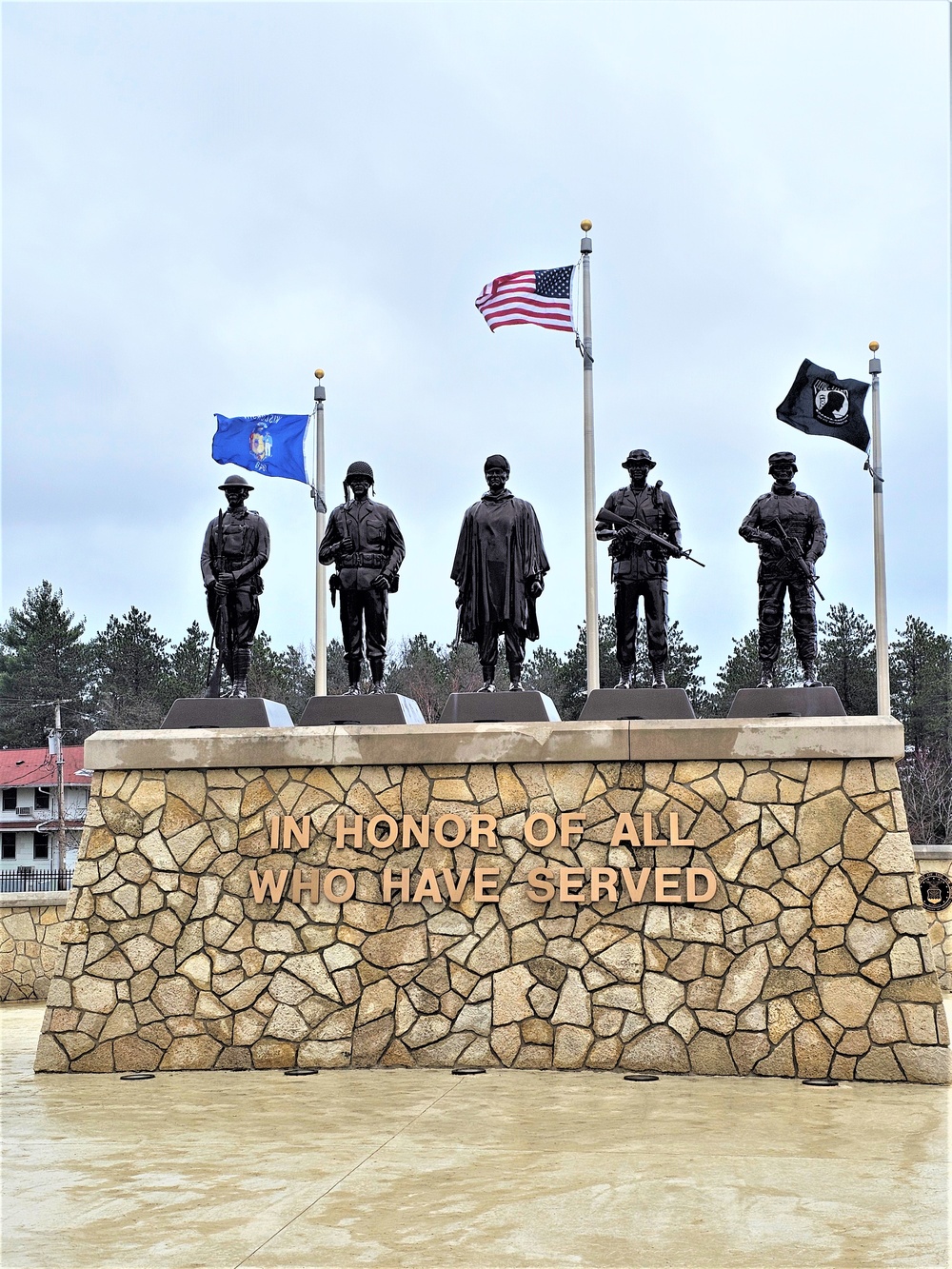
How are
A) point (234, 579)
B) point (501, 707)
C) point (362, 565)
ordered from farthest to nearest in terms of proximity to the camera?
point (234, 579) → point (362, 565) → point (501, 707)

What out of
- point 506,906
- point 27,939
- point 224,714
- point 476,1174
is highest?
point 224,714

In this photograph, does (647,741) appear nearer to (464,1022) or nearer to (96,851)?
(464,1022)

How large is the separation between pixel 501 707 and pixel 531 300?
18.2ft

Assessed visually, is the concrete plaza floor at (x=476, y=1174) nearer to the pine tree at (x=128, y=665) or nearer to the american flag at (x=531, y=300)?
the american flag at (x=531, y=300)

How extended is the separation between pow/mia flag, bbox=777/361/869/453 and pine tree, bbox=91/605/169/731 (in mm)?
29576

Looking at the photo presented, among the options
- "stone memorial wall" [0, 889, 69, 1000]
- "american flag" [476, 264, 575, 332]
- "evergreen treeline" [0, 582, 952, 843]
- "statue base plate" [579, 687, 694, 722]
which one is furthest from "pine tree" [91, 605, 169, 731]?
"statue base plate" [579, 687, 694, 722]

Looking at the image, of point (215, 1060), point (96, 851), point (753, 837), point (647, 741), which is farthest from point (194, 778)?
point (753, 837)

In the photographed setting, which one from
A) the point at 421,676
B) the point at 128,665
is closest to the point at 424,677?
the point at 421,676

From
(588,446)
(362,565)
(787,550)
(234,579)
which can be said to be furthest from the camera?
(588,446)

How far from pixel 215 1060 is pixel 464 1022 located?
1863 mm

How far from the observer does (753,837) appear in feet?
30.5

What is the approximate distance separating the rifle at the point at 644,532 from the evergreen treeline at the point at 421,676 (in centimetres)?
1947

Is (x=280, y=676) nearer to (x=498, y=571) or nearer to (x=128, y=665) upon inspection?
(x=128, y=665)

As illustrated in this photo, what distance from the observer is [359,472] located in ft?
35.7
